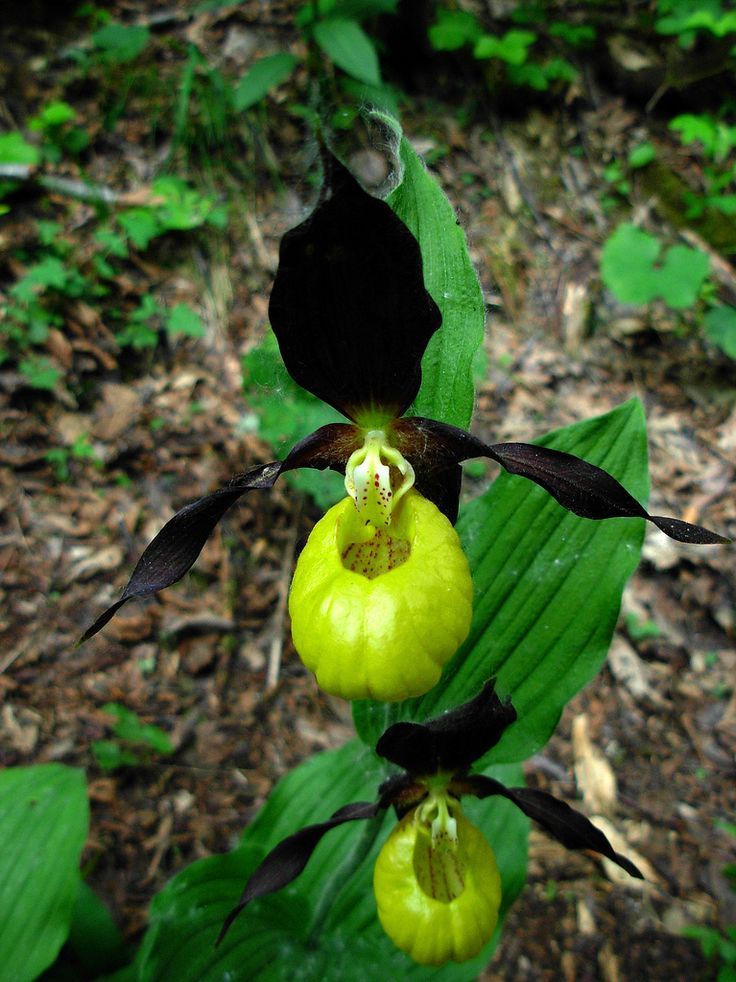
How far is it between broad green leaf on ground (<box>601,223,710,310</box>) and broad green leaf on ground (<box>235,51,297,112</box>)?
2.06 metres

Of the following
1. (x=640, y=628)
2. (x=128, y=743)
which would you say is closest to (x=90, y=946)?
(x=128, y=743)

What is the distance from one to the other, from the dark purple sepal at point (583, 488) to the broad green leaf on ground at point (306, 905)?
858 millimetres

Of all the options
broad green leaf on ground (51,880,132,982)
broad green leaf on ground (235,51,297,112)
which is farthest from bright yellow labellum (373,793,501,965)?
broad green leaf on ground (235,51,297,112)

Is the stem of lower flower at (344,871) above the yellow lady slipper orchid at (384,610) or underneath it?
underneath

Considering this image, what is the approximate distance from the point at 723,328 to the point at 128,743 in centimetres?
379

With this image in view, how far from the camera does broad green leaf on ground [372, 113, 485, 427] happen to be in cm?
134

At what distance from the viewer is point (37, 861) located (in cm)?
189

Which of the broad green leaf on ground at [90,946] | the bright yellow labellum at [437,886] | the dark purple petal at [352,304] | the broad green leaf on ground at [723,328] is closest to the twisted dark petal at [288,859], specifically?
the bright yellow labellum at [437,886]

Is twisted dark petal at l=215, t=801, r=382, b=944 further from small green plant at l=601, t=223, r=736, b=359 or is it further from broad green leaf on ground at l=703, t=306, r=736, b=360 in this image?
broad green leaf on ground at l=703, t=306, r=736, b=360

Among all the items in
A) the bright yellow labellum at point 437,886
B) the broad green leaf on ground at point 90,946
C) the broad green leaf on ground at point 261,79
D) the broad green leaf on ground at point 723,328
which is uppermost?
the broad green leaf on ground at point 261,79

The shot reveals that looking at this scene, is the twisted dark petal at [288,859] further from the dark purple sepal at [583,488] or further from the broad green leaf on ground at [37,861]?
the dark purple sepal at [583,488]

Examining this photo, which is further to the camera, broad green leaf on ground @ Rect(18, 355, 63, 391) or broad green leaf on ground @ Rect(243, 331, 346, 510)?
broad green leaf on ground @ Rect(18, 355, 63, 391)

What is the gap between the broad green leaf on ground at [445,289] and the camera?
52.8 inches

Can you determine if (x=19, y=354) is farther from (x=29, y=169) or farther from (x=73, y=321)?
(x=29, y=169)
